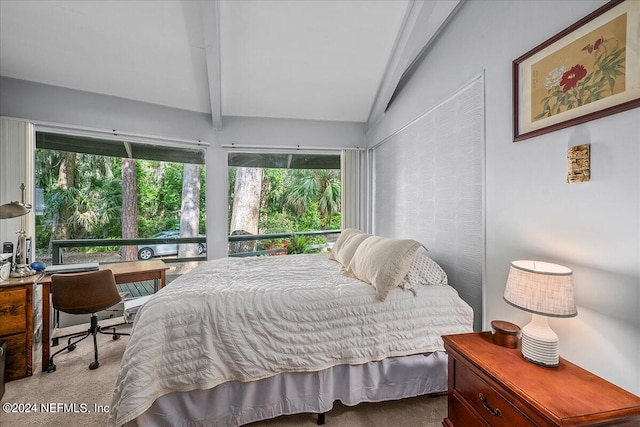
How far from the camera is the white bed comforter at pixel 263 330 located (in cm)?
141

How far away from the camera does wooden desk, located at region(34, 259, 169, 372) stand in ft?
7.11

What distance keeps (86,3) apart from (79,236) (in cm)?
249

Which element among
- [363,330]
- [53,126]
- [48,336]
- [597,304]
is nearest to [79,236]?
[53,126]

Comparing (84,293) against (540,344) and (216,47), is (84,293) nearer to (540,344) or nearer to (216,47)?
(216,47)

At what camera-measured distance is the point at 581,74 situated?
1.27 metres

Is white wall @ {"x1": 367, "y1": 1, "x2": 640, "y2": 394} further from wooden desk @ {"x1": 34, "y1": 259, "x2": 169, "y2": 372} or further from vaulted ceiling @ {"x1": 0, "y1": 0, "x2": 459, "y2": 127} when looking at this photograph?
wooden desk @ {"x1": 34, "y1": 259, "x2": 169, "y2": 372}

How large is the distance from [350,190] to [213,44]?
2.48m

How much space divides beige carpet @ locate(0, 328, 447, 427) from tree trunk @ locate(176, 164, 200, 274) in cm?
177

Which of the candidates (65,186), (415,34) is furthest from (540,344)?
(65,186)

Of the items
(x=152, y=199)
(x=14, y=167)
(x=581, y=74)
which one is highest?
(x=581, y=74)

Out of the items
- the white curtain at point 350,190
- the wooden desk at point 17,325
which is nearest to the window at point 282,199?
the white curtain at point 350,190

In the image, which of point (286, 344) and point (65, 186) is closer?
point (286, 344)

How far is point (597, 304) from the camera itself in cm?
120

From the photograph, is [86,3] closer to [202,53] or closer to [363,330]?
[202,53]
